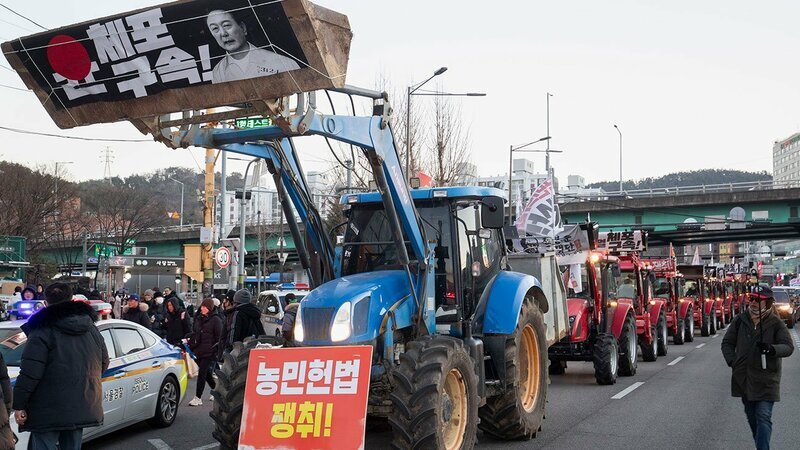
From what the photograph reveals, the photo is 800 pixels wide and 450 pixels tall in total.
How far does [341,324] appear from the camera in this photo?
24.2 ft

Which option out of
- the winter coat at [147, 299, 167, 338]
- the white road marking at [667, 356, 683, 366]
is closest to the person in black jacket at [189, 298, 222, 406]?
the winter coat at [147, 299, 167, 338]

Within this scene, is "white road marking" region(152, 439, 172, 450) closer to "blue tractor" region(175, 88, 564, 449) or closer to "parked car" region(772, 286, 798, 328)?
"blue tractor" region(175, 88, 564, 449)

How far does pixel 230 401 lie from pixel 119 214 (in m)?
51.1

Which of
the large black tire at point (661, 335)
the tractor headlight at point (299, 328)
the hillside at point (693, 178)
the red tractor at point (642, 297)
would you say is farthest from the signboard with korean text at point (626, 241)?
the hillside at point (693, 178)

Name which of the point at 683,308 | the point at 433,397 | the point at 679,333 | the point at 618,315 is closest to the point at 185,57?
the point at 433,397

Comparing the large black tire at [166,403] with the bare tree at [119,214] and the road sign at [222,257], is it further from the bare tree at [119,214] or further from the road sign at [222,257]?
the bare tree at [119,214]

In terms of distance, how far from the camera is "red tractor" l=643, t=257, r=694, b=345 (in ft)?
82.6

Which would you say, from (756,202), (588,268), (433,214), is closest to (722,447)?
(433,214)

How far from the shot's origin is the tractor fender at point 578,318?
14.7 m

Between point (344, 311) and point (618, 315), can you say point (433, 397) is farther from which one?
point (618, 315)

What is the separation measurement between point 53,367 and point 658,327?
18.2 metres

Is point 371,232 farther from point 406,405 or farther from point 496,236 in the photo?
point 406,405

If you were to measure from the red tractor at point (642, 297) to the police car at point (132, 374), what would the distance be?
1082 centimetres

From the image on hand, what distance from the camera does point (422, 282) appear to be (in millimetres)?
8164
